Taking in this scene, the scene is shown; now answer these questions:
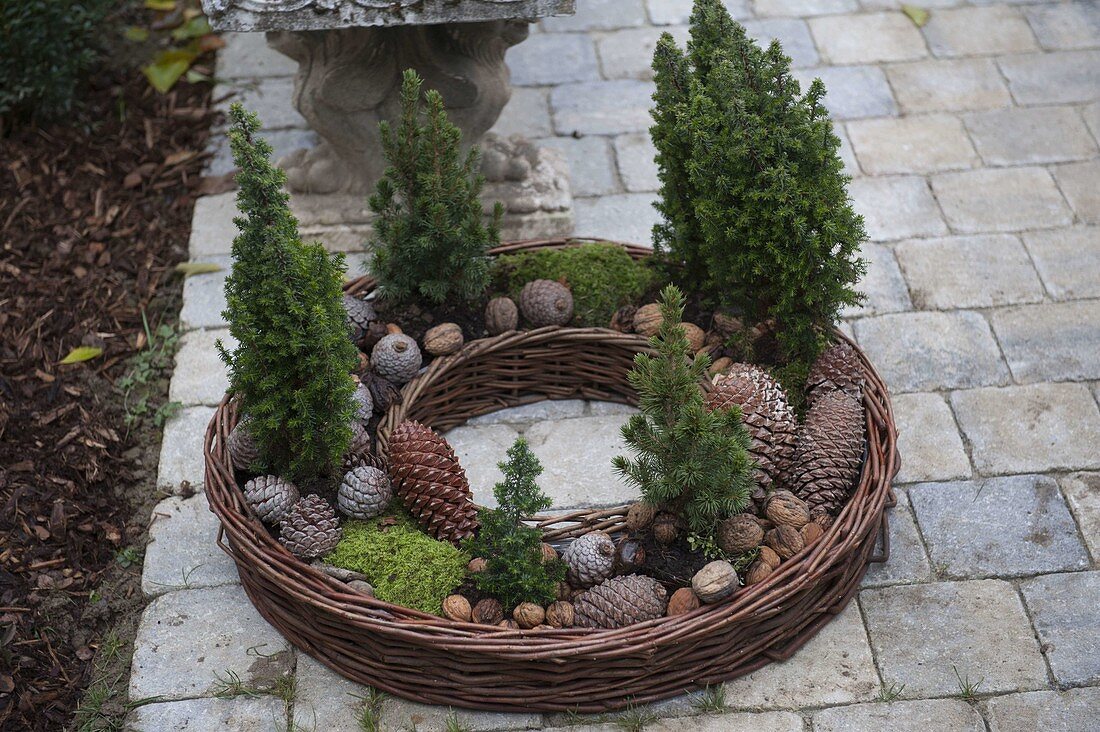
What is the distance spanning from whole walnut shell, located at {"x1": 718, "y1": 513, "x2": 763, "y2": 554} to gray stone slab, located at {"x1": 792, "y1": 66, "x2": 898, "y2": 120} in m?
2.86

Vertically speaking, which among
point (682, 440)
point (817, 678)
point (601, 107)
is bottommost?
point (817, 678)

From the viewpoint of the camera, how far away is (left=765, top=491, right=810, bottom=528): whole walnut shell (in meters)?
3.44

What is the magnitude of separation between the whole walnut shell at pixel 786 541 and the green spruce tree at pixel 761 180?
0.66 m

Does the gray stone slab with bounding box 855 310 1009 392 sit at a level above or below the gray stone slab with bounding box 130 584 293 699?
below

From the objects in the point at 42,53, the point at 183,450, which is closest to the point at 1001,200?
the point at 183,450

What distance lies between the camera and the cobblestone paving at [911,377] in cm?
346

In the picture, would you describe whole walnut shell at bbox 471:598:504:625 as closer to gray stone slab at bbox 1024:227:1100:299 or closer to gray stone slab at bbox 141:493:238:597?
gray stone slab at bbox 141:493:238:597

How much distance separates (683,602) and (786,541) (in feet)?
1.13

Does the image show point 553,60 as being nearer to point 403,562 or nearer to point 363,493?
Result: point 363,493

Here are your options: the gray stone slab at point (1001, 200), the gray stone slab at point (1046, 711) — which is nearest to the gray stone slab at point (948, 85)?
the gray stone slab at point (1001, 200)

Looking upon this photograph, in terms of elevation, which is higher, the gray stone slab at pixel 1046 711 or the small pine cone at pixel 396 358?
the small pine cone at pixel 396 358

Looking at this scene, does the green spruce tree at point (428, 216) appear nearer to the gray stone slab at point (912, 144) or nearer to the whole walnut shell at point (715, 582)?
the whole walnut shell at point (715, 582)

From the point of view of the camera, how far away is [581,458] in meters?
4.15

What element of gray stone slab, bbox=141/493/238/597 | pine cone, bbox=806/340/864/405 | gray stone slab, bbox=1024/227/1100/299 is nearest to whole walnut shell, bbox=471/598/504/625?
gray stone slab, bbox=141/493/238/597
